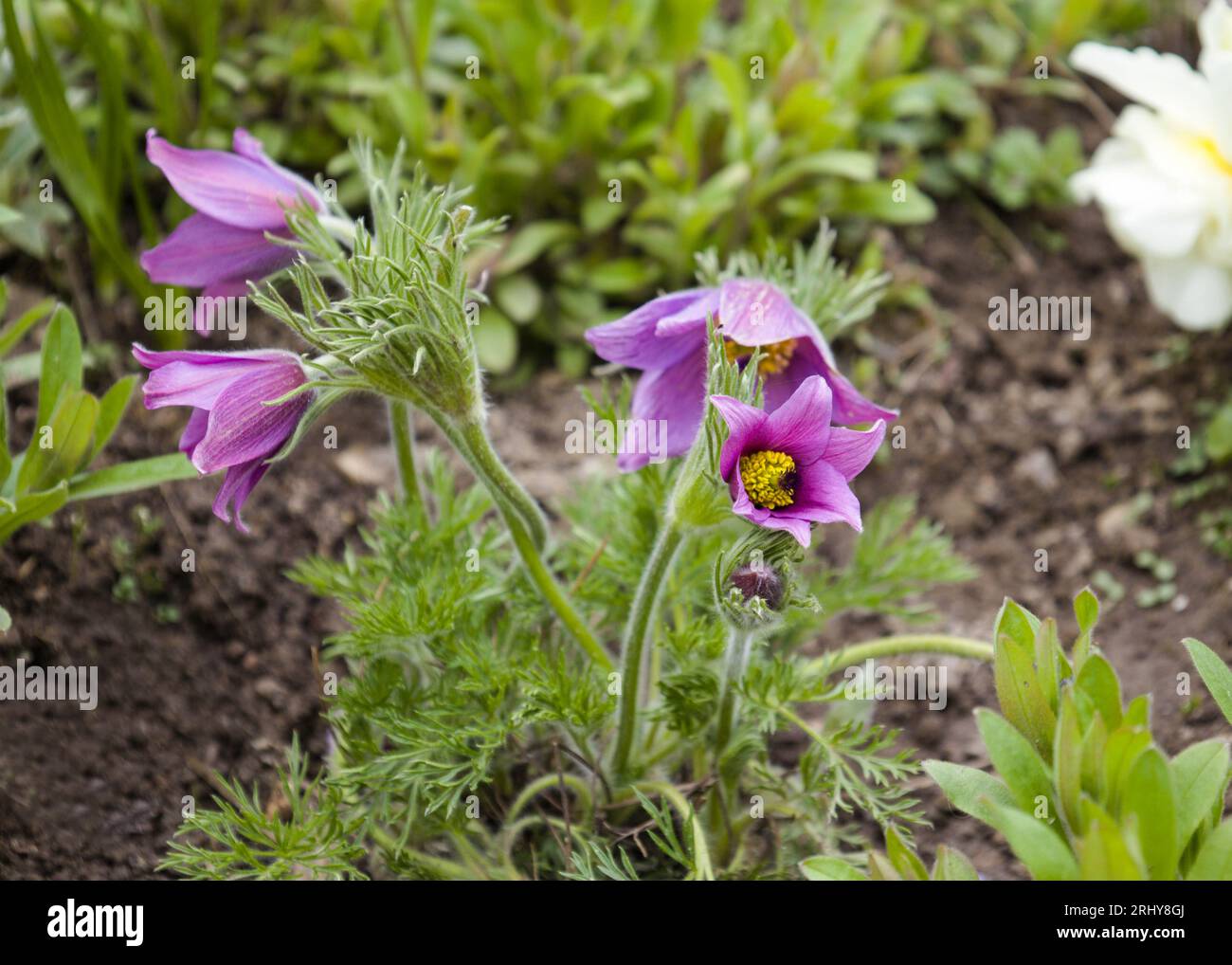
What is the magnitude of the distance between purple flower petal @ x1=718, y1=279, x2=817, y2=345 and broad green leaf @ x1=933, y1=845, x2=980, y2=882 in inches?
19.4

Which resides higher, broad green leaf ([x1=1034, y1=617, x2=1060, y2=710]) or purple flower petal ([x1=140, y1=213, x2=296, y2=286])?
purple flower petal ([x1=140, y1=213, x2=296, y2=286])

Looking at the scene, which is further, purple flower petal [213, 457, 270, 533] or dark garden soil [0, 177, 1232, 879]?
dark garden soil [0, 177, 1232, 879]

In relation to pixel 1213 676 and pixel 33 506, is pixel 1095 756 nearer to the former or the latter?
pixel 1213 676

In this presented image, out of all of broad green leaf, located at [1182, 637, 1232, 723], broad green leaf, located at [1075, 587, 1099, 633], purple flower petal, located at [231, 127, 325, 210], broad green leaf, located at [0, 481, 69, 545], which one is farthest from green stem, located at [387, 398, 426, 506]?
broad green leaf, located at [1182, 637, 1232, 723]

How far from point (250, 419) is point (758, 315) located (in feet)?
1.65

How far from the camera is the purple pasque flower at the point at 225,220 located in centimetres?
133

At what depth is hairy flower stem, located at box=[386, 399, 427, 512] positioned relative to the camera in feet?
4.61

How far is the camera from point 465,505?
1.57 m

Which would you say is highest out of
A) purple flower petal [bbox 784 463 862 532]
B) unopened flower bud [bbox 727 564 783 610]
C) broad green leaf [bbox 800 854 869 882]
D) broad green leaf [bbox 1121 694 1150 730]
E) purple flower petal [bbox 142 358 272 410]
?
purple flower petal [bbox 142 358 272 410]

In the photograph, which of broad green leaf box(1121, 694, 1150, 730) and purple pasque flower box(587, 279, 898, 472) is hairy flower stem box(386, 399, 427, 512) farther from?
broad green leaf box(1121, 694, 1150, 730)

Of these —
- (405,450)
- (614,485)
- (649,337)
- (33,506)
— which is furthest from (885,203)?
(33,506)

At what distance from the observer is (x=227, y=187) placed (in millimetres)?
1345

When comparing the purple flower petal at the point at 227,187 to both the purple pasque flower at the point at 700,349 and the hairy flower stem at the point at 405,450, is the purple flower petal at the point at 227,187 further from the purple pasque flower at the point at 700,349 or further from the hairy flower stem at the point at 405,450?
the purple pasque flower at the point at 700,349
